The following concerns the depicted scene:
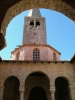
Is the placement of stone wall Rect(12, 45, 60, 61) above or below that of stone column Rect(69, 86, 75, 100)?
above

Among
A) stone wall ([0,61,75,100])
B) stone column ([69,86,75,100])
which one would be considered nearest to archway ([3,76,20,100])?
stone wall ([0,61,75,100])

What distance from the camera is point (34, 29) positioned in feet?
74.3

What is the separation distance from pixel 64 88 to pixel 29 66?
4.99 meters

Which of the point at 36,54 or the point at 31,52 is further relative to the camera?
the point at 36,54

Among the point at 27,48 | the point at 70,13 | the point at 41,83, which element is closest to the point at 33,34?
the point at 27,48

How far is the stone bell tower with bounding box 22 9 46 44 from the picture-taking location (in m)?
21.4

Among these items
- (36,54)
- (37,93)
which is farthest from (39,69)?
(36,54)

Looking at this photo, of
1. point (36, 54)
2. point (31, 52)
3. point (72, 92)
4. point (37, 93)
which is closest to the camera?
point (72, 92)

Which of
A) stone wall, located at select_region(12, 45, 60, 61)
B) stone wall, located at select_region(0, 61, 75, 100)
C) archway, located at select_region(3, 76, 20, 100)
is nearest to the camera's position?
stone wall, located at select_region(0, 61, 75, 100)

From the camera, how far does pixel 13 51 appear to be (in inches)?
805

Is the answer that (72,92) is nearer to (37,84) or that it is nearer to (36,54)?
(37,84)

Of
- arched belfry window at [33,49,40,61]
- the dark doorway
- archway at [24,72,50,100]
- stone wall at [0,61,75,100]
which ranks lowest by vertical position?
the dark doorway

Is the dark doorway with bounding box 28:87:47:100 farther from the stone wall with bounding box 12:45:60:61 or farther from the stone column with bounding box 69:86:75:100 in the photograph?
the stone column with bounding box 69:86:75:100

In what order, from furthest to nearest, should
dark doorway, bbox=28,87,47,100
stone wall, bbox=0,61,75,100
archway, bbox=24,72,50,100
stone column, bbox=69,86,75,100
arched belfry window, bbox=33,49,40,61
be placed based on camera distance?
arched belfry window, bbox=33,49,40,61 → dark doorway, bbox=28,87,47,100 → archway, bbox=24,72,50,100 → stone wall, bbox=0,61,75,100 → stone column, bbox=69,86,75,100
